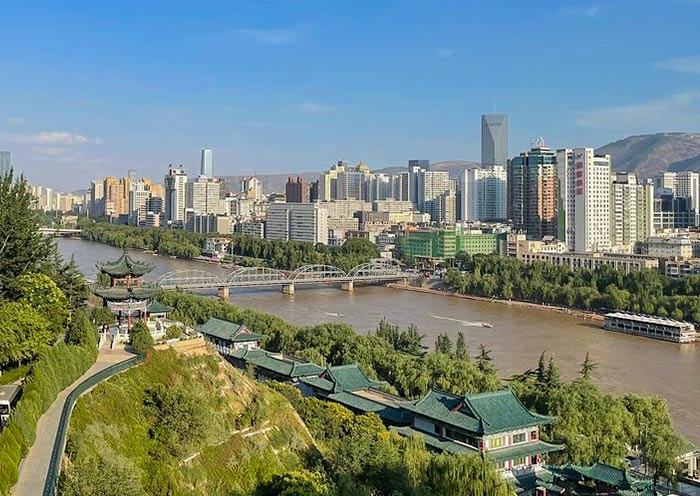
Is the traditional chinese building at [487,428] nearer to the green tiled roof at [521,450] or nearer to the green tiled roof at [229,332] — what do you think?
the green tiled roof at [521,450]

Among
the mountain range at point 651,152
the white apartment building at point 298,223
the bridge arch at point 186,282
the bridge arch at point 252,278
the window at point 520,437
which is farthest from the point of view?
the mountain range at point 651,152

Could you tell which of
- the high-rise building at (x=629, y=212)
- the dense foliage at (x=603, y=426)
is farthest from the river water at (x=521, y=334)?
the high-rise building at (x=629, y=212)

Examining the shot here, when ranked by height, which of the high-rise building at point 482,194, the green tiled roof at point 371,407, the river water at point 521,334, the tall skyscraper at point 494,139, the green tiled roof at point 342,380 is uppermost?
the tall skyscraper at point 494,139

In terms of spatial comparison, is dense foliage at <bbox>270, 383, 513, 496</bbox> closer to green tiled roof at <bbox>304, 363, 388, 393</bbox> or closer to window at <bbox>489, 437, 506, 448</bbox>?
window at <bbox>489, 437, 506, 448</bbox>

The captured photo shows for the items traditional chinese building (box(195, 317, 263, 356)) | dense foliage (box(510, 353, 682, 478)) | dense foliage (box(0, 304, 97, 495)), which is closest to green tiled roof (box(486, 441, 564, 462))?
dense foliage (box(510, 353, 682, 478))

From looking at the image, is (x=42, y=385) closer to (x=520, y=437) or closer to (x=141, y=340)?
(x=141, y=340)
